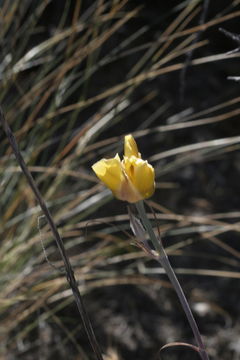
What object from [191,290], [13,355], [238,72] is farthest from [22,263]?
[238,72]

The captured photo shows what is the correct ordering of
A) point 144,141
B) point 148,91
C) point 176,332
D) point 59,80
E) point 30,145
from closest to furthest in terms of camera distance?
point 59,80
point 30,145
point 176,332
point 144,141
point 148,91

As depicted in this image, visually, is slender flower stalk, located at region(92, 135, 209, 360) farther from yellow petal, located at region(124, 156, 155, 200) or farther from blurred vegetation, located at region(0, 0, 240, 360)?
blurred vegetation, located at region(0, 0, 240, 360)

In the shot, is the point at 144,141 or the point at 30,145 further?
the point at 144,141

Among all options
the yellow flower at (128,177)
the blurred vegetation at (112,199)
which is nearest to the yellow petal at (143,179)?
the yellow flower at (128,177)

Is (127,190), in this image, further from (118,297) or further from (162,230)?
(118,297)

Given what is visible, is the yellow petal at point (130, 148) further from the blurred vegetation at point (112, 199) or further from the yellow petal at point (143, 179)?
the blurred vegetation at point (112, 199)

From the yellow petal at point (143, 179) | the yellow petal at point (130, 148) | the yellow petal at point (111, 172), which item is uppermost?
the yellow petal at point (130, 148)

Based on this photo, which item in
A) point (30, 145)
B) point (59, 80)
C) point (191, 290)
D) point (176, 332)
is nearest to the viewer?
point (59, 80)
